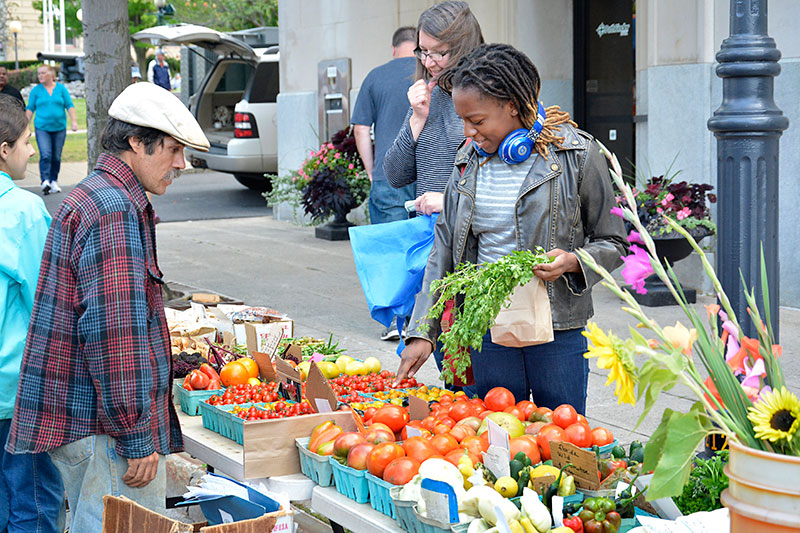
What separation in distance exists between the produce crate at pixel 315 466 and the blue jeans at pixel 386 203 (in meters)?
3.76

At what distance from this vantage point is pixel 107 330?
276cm

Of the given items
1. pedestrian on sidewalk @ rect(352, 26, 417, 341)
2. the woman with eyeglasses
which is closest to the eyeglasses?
the woman with eyeglasses

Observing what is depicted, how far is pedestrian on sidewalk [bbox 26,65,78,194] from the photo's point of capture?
55.9 feet

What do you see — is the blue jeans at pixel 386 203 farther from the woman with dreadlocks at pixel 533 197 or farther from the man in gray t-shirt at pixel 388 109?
the woman with dreadlocks at pixel 533 197

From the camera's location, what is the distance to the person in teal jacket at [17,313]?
3369 mm

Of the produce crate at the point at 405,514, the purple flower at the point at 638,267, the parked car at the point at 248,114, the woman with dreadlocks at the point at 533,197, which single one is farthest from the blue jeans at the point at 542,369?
the parked car at the point at 248,114

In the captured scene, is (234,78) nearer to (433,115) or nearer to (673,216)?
(673,216)

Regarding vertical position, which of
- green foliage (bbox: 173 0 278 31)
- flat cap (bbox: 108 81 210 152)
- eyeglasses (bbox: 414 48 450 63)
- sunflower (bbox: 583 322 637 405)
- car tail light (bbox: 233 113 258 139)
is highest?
green foliage (bbox: 173 0 278 31)

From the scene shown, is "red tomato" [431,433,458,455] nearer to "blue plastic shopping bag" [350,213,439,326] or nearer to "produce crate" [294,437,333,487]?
"produce crate" [294,437,333,487]

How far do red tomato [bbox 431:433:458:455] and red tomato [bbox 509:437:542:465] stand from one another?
18 centimetres

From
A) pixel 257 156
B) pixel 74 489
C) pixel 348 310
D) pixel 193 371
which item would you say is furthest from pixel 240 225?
pixel 74 489

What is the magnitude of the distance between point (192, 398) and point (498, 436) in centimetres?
163

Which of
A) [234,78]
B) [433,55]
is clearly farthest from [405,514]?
[234,78]

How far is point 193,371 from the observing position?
14.1ft
